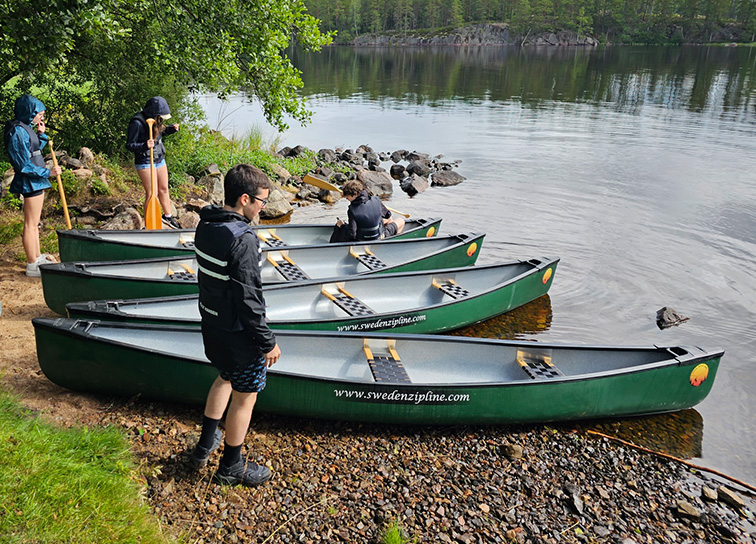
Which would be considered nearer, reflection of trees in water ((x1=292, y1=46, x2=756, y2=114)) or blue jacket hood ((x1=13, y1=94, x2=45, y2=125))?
blue jacket hood ((x1=13, y1=94, x2=45, y2=125))

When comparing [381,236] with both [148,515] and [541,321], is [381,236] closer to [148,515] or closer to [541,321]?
[541,321]

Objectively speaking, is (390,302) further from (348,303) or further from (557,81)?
(557,81)

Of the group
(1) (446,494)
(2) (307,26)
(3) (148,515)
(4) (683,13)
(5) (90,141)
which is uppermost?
(4) (683,13)

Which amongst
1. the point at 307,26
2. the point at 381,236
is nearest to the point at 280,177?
the point at 307,26

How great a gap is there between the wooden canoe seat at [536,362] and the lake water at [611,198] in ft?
2.99

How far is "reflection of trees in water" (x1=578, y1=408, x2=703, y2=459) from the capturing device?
19.7 feet

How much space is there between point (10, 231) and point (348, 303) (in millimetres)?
5721

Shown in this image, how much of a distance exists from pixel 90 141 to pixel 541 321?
1019cm

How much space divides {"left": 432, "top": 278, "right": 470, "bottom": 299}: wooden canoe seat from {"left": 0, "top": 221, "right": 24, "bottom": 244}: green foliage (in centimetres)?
660

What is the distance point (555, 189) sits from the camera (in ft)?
55.9

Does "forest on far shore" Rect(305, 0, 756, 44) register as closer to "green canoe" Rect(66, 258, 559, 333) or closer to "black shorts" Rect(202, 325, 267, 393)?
"green canoe" Rect(66, 258, 559, 333)

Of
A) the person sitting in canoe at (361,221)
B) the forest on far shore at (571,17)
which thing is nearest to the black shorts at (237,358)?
the person sitting in canoe at (361,221)

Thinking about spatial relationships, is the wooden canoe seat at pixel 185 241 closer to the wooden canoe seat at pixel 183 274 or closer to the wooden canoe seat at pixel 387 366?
the wooden canoe seat at pixel 183 274

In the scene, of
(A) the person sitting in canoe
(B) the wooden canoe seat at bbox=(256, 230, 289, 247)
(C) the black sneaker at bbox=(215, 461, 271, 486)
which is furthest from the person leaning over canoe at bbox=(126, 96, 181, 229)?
(C) the black sneaker at bbox=(215, 461, 271, 486)
